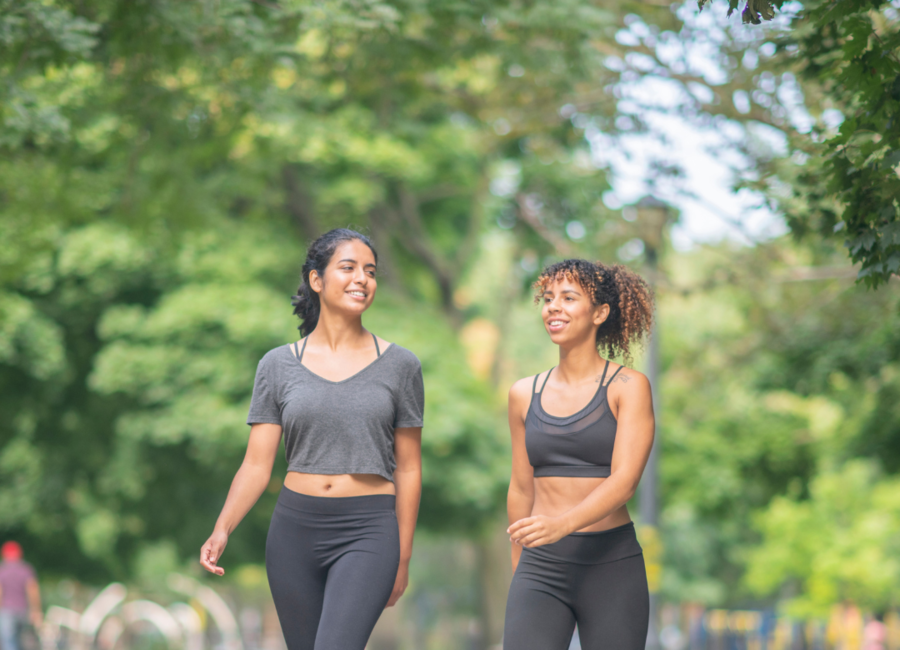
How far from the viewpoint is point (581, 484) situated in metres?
3.92

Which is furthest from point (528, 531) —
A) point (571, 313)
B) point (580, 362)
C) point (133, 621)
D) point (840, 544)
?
point (133, 621)

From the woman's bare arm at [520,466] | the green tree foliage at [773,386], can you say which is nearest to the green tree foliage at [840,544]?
the green tree foliage at [773,386]

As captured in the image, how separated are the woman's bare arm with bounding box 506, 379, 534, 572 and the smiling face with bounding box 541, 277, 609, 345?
270 mm

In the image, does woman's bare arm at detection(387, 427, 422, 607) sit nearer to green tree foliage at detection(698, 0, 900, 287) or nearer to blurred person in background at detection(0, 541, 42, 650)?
green tree foliage at detection(698, 0, 900, 287)

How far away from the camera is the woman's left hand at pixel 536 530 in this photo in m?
3.53

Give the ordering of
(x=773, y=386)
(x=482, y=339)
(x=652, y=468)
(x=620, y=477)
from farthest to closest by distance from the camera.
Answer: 1. (x=482, y=339)
2. (x=773, y=386)
3. (x=652, y=468)
4. (x=620, y=477)

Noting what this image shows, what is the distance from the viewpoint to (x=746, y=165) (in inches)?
456

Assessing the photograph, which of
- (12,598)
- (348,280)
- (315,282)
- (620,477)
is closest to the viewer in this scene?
(620,477)

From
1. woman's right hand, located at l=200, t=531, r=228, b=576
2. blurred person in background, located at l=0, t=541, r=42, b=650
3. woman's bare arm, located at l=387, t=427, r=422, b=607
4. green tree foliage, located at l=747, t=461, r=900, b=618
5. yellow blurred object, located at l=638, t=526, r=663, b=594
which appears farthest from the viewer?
green tree foliage, located at l=747, t=461, r=900, b=618

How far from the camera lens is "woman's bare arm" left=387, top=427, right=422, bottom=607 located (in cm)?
412

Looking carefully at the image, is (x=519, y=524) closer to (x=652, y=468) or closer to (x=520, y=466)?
(x=520, y=466)

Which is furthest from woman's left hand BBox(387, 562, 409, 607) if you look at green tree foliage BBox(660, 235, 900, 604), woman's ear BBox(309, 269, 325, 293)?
green tree foliage BBox(660, 235, 900, 604)

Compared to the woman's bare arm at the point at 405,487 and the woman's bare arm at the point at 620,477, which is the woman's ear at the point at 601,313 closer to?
the woman's bare arm at the point at 620,477

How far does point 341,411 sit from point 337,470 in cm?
22
